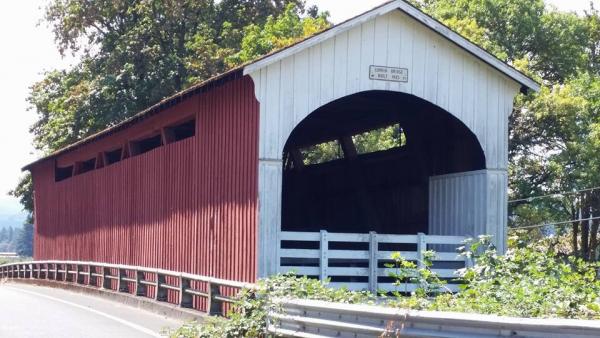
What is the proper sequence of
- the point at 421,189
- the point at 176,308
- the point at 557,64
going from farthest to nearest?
the point at 557,64, the point at 421,189, the point at 176,308

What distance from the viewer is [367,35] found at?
46.9 ft

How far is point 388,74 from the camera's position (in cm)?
1437

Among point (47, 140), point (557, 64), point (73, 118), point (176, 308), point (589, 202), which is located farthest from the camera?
point (47, 140)

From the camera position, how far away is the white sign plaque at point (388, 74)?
14.3 meters

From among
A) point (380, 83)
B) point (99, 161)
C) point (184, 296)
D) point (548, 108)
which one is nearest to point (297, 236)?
point (184, 296)

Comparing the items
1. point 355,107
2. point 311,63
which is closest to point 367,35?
point 311,63

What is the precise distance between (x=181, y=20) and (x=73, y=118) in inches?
229

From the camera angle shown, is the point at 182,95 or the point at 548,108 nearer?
the point at 182,95

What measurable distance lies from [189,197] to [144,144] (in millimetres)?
5835

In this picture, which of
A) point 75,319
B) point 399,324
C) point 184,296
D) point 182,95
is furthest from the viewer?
point 182,95

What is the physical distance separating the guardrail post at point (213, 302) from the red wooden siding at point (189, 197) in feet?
1.70

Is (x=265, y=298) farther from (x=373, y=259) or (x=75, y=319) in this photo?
(x=75, y=319)

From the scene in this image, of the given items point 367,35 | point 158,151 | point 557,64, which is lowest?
point 158,151

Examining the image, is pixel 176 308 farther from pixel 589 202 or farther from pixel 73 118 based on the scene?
Result: pixel 73 118
